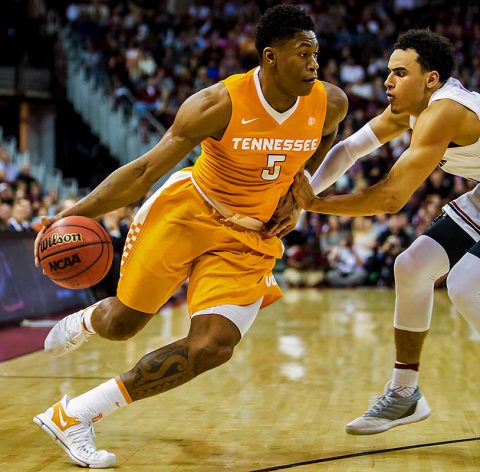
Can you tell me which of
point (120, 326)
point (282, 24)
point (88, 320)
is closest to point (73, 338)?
point (88, 320)

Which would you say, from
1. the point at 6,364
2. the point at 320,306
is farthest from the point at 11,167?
the point at 6,364

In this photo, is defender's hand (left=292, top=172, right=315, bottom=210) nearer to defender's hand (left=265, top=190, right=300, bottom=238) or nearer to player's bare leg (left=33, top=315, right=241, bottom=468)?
defender's hand (left=265, top=190, right=300, bottom=238)

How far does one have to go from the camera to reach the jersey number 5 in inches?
163

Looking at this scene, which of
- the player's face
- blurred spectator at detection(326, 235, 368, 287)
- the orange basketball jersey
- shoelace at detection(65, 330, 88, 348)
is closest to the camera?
the orange basketball jersey

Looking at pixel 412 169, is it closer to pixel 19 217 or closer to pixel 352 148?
pixel 352 148

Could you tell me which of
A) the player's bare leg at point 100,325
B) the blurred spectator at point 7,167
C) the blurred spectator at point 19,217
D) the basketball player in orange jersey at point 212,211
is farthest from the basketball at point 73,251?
the blurred spectator at point 7,167

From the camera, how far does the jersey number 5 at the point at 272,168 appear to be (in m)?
4.14

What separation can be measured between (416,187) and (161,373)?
4.72 ft

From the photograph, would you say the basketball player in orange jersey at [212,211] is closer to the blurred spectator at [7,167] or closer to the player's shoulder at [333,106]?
the player's shoulder at [333,106]

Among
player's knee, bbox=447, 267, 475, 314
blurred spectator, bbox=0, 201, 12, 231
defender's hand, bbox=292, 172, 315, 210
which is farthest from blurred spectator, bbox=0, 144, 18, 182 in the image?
player's knee, bbox=447, 267, 475, 314

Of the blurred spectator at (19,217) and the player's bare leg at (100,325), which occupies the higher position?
the player's bare leg at (100,325)

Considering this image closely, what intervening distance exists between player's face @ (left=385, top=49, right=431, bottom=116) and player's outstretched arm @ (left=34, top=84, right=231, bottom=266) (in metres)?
0.86

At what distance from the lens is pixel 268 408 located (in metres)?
5.16

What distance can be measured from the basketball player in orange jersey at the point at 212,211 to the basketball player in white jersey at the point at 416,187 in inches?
10.9
